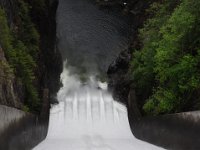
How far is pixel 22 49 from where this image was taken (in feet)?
92.0

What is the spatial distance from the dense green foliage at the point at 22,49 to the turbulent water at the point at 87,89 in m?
3.25

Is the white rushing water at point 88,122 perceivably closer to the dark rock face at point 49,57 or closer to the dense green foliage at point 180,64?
the dark rock face at point 49,57

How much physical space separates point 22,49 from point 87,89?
11.3m

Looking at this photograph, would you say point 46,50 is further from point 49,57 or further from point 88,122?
point 88,122

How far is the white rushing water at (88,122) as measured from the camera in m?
24.5

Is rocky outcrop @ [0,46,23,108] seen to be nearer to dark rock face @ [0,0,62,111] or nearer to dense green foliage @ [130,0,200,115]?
dark rock face @ [0,0,62,111]

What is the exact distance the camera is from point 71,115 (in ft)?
106

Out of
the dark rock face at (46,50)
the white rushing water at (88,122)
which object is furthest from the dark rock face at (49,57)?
the white rushing water at (88,122)

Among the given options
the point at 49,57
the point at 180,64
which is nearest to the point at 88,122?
the point at 180,64

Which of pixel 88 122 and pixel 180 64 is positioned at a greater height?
pixel 180 64

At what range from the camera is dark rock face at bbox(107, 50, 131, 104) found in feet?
119

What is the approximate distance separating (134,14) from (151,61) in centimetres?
2694

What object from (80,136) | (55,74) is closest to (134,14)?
(55,74)

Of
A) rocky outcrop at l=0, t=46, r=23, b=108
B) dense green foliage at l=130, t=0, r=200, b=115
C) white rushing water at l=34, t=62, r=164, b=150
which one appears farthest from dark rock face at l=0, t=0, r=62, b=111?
dense green foliage at l=130, t=0, r=200, b=115
